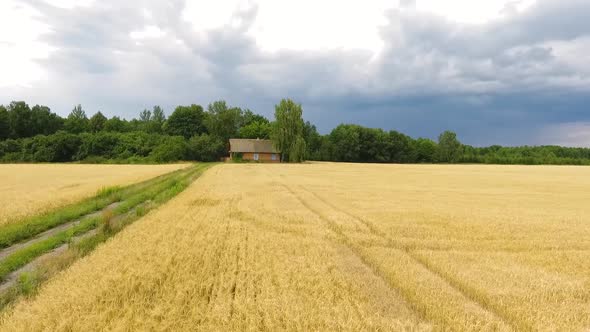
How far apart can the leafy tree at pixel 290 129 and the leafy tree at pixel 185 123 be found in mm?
38061

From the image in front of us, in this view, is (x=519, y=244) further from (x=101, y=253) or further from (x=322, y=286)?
(x=101, y=253)

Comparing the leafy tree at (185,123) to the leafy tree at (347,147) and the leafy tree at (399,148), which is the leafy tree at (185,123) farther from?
the leafy tree at (399,148)

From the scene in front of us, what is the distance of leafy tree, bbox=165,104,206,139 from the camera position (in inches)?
4535

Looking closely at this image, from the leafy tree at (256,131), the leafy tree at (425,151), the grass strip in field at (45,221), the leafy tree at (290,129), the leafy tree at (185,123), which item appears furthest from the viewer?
the leafy tree at (425,151)

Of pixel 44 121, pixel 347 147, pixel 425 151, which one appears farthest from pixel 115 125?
pixel 425 151

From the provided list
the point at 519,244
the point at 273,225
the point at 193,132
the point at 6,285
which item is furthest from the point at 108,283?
the point at 193,132

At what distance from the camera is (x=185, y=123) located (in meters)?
116

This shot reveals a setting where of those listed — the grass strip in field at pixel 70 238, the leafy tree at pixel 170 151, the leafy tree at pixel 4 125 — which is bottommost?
the grass strip in field at pixel 70 238

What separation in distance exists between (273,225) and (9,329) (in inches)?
339

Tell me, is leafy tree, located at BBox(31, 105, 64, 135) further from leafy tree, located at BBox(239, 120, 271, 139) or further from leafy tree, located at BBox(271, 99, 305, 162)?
leafy tree, located at BBox(271, 99, 305, 162)

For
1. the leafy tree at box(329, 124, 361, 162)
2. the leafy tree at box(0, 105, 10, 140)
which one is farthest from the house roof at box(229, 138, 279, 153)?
the leafy tree at box(0, 105, 10, 140)

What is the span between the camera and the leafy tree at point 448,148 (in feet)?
412

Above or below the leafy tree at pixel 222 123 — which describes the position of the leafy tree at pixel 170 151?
below

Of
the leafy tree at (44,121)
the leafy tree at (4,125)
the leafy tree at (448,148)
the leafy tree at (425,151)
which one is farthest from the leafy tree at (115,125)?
the leafy tree at (448,148)
